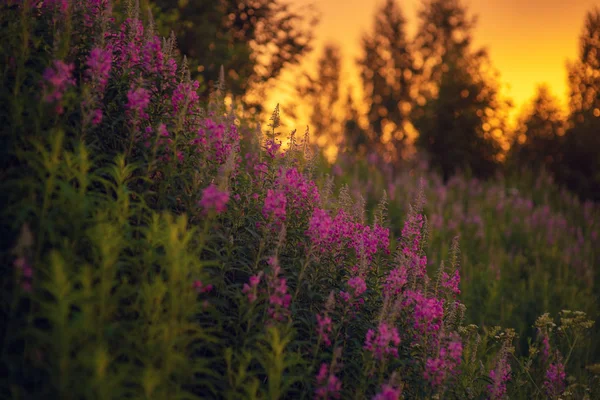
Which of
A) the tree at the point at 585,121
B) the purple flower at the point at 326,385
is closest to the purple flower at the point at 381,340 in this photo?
the purple flower at the point at 326,385

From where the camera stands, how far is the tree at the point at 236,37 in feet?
51.8

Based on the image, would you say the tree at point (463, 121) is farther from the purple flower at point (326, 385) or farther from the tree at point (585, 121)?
the purple flower at point (326, 385)

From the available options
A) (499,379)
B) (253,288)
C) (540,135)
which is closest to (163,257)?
(253,288)

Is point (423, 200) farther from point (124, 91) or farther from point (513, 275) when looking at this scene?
point (513, 275)

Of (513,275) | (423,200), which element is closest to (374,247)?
(423,200)

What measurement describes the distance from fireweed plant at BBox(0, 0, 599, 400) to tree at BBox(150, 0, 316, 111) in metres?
10.5

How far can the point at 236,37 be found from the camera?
59.5ft

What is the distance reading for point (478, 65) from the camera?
21.9 metres

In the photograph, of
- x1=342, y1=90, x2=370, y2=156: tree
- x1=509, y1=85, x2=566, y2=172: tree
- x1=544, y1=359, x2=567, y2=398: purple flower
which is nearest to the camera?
x1=544, y1=359, x2=567, y2=398: purple flower

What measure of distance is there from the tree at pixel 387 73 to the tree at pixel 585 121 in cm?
2313

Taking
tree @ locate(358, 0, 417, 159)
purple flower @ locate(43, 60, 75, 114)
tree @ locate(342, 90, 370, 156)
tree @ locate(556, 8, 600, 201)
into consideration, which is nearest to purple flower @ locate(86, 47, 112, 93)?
purple flower @ locate(43, 60, 75, 114)

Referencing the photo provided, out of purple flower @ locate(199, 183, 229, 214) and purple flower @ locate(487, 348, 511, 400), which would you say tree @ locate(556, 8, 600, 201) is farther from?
purple flower @ locate(199, 183, 229, 214)

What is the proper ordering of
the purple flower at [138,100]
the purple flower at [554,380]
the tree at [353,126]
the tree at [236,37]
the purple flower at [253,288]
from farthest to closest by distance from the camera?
1. the tree at [353,126]
2. the tree at [236,37]
3. the purple flower at [554,380]
4. the purple flower at [138,100]
5. the purple flower at [253,288]

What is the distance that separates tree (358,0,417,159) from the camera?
159ft
